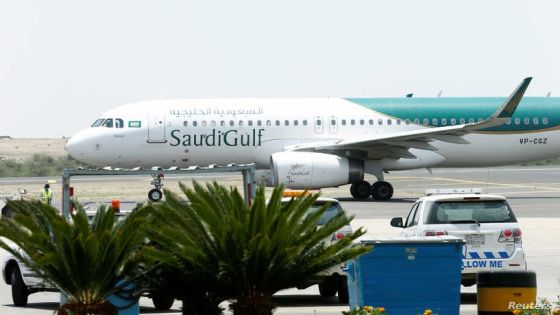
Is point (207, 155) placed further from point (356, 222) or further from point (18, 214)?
point (18, 214)

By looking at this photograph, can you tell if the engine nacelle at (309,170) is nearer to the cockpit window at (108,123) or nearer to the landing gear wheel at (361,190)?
the landing gear wheel at (361,190)

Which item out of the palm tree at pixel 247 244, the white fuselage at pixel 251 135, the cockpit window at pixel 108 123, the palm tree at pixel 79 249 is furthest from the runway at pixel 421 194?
the palm tree at pixel 79 249

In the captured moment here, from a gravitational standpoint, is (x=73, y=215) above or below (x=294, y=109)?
below

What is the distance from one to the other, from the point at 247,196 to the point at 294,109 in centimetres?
2841

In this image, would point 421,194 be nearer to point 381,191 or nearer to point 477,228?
point 381,191

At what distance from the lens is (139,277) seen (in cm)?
1395

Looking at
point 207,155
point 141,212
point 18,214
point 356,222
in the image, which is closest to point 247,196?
point 141,212

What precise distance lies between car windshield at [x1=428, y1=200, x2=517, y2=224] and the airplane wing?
813 inches

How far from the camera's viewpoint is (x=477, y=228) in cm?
1914

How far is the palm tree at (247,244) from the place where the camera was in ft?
44.0

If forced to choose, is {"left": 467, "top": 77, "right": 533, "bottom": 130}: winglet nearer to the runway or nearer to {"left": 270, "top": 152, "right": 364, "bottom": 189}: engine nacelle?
the runway

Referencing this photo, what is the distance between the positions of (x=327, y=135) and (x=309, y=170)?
141 inches

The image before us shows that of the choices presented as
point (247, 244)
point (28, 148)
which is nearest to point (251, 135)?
point (247, 244)

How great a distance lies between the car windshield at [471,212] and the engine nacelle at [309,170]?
21383mm
